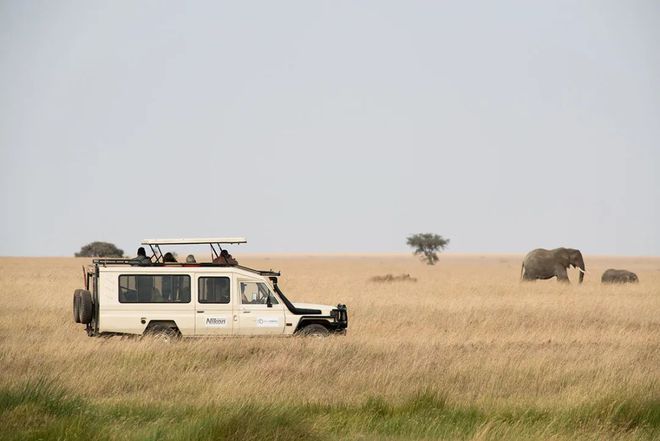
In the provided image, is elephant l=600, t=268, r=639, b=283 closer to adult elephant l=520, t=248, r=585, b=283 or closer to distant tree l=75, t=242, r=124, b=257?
adult elephant l=520, t=248, r=585, b=283

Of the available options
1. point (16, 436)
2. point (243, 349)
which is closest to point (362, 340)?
point (243, 349)

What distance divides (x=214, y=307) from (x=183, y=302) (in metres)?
0.59

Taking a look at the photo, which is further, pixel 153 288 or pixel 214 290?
pixel 214 290

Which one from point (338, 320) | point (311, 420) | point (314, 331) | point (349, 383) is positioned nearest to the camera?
point (311, 420)

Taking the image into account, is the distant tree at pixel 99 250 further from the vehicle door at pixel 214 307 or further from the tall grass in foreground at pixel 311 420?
the tall grass in foreground at pixel 311 420

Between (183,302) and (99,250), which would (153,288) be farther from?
(99,250)

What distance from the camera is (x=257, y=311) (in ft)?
66.7

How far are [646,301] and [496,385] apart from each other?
775 inches

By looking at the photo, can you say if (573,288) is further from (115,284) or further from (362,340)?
(115,284)

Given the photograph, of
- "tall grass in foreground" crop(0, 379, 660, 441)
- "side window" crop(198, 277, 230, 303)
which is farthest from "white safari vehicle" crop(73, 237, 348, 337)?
"tall grass in foreground" crop(0, 379, 660, 441)

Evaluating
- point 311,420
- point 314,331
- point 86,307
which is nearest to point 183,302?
point 86,307

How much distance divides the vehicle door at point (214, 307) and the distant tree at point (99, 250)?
7956 centimetres

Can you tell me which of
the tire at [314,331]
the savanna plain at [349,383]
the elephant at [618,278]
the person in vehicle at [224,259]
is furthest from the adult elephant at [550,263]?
the person in vehicle at [224,259]

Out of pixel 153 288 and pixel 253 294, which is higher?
pixel 153 288
